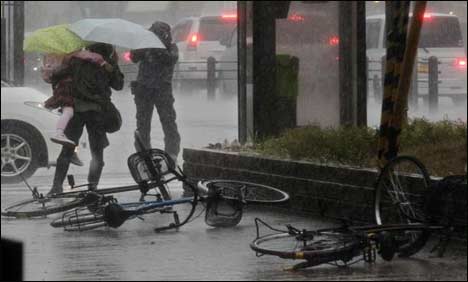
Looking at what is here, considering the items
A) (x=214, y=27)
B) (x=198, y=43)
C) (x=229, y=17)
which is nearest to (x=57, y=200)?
(x=214, y=27)

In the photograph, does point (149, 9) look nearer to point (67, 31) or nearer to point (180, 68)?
point (180, 68)

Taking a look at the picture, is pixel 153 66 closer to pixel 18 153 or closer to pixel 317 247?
pixel 18 153

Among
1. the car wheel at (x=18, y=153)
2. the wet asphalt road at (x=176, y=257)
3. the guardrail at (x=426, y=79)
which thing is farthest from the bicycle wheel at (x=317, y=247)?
the guardrail at (x=426, y=79)

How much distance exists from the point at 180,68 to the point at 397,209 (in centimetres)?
2244

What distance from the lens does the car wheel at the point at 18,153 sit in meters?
14.4

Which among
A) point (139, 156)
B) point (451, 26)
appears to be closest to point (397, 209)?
point (139, 156)

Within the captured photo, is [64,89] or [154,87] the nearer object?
[64,89]

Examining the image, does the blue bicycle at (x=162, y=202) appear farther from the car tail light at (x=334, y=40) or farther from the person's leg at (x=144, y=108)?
the person's leg at (x=144, y=108)

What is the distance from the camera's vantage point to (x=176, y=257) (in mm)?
9320

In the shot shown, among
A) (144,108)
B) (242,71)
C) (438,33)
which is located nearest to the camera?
(242,71)

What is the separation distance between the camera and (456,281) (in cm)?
824

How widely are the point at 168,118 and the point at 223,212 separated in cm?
567

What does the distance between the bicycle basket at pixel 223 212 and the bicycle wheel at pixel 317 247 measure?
1.61m

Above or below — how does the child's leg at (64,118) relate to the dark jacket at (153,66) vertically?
below
